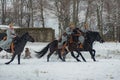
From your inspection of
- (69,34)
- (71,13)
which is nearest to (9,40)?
(69,34)

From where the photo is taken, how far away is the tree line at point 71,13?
64.0 m

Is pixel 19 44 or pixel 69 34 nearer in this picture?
pixel 19 44

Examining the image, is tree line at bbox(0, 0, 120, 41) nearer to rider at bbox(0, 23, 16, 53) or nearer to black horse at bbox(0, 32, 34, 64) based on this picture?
black horse at bbox(0, 32, 34, 64)

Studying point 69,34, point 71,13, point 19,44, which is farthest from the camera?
point 71,13

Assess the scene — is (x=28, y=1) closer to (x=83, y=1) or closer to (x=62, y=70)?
(x=83, y=1)

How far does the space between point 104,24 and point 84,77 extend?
2492 inches

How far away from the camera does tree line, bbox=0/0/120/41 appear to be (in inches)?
2519

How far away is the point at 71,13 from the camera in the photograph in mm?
70125

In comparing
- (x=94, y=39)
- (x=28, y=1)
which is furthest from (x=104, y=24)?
(x=94, y=39)

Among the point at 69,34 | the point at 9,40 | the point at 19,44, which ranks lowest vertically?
the point at 19,44

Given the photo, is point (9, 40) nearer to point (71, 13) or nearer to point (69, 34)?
point (69, 34)

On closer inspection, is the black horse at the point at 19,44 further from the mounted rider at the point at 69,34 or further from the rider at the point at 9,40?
the mounted rider at the point at 69,34

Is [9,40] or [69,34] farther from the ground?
[69,34]

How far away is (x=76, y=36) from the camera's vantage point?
22109 mm
